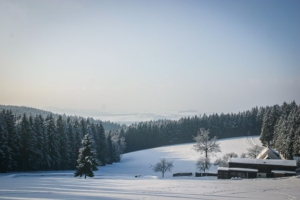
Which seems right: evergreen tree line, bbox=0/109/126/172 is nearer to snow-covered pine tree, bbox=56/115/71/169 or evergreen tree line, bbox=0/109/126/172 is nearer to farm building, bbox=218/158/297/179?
snow-covered pine tree, bbox=56/115/71/169

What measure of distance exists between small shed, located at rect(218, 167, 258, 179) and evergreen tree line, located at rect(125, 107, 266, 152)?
81417 millimetres

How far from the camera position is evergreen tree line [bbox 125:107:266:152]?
431 ft

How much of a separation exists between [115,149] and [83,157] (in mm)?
46528

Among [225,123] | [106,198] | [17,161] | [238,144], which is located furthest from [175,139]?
[106,198]

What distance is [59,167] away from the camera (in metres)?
59.9

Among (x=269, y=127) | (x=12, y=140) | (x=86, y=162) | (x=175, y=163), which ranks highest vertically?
(x=269, y=127)

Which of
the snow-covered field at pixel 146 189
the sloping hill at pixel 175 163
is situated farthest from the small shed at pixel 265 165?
the snow-covered field at pixel 146 189

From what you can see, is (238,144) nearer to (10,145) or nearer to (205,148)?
(205,148)

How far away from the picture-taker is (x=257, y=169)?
2041 inches

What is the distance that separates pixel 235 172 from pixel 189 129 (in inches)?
3383

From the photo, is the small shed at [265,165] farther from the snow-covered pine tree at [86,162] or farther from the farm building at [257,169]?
the snow-covered pine tree at [86,162]

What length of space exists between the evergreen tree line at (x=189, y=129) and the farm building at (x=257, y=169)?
7825 centimetres

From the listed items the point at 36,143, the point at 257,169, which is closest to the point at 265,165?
the point at 257,169

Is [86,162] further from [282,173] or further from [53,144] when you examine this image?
[282,173]
